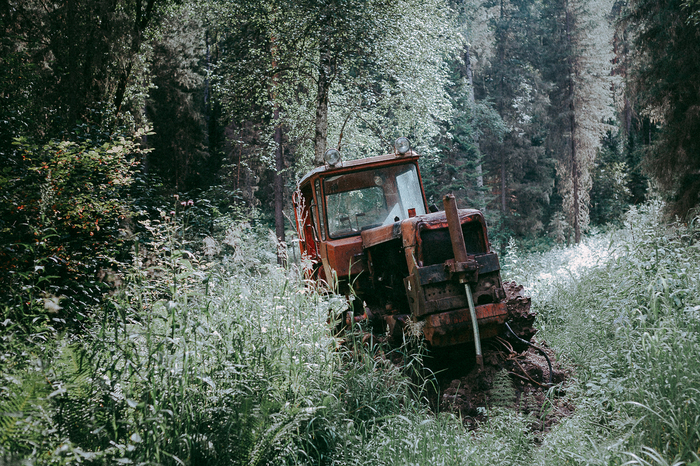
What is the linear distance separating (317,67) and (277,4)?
234cm

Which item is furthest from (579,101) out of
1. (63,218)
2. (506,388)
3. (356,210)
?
(63,218)

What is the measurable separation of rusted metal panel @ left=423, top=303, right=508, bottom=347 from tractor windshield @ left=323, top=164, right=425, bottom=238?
2.09 meters

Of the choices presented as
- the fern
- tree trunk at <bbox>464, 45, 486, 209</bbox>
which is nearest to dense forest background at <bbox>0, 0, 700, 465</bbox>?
the fern

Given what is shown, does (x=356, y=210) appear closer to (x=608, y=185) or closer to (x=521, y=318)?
(x=521, y=318)

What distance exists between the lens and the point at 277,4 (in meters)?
13.1

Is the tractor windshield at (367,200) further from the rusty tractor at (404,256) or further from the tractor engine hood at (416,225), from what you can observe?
the tractor engine hood at (416,225)

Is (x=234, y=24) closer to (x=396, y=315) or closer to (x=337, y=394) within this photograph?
(x=396, y=315)

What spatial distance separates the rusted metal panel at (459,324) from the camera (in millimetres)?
4668

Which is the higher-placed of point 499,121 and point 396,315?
point 499,121

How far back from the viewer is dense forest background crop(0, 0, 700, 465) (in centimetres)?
284

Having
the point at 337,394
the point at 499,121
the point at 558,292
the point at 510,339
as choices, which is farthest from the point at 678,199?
the point at 499,121

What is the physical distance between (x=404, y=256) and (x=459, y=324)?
1.24 meters

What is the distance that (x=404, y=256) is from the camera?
566 cm

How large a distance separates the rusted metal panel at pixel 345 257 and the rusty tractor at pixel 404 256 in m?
0.01
